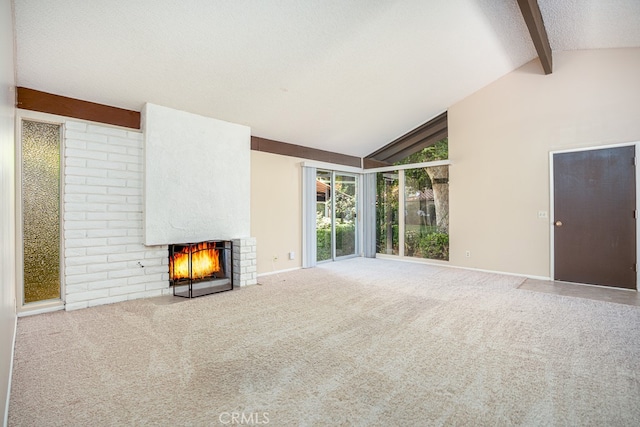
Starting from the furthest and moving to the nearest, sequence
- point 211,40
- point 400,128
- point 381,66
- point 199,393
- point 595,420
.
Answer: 1. point 400,128
2. point 381,66
3. point 211,40
4. point 199,393
5. point 595,420

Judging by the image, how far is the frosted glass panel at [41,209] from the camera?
3.53 metres

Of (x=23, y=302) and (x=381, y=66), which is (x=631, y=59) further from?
(x=23, y=302)

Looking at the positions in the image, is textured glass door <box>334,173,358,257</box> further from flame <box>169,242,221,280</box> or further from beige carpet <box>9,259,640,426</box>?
beige carpet <box>9,259,640,426</box>

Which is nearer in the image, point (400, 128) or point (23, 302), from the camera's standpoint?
point (23, 302)

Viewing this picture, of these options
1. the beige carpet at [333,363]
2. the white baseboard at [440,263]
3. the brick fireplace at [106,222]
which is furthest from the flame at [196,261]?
the white baseboard at [440,263]

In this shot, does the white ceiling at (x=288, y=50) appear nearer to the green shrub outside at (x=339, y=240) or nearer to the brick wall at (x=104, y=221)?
the brick wall at (x=104, y=221)

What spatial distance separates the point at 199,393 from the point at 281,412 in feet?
1.86

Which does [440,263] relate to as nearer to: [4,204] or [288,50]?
[288,50]

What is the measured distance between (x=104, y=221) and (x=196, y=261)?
1.26 metres

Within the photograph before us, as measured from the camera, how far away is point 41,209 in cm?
362

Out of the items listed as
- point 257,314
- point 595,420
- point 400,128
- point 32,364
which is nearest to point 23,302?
point 32,364

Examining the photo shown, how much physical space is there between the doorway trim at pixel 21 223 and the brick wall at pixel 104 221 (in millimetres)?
91

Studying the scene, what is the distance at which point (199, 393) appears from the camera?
77.7 inches

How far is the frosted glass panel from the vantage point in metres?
3.53
